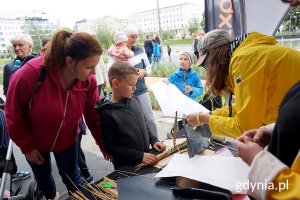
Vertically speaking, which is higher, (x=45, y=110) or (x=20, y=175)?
(x=45, y=110)

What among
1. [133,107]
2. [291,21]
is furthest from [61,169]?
[291,21]

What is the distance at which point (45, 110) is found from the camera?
4.73ft

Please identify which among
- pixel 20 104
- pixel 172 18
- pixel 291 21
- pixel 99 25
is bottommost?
pixel 20 104

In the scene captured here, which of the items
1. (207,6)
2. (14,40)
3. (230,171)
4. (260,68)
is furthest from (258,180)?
(14,40)

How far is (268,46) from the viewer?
1.14 metres

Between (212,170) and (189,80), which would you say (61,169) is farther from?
(189,80)

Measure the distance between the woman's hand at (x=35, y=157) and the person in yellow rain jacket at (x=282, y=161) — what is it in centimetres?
136

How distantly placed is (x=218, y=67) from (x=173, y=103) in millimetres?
381

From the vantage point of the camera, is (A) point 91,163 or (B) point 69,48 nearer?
(B) point 69,48

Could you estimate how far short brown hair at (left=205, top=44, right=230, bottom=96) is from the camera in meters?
1.25

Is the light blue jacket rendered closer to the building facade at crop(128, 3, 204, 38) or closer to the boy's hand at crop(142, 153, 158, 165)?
the boy's hand at crop(142, 153, 158, 165)

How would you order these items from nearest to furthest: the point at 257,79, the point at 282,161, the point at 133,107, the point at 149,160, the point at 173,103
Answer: the point at 282,161 → the point at 257,79 → the point at 149,160 → the point at 173,103 → the point at 133,107

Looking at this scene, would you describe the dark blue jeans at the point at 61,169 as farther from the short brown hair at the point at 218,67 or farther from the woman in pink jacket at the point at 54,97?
the short brown hair at the point at 218,67

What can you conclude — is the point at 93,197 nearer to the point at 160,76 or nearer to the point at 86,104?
the point at 86,104
